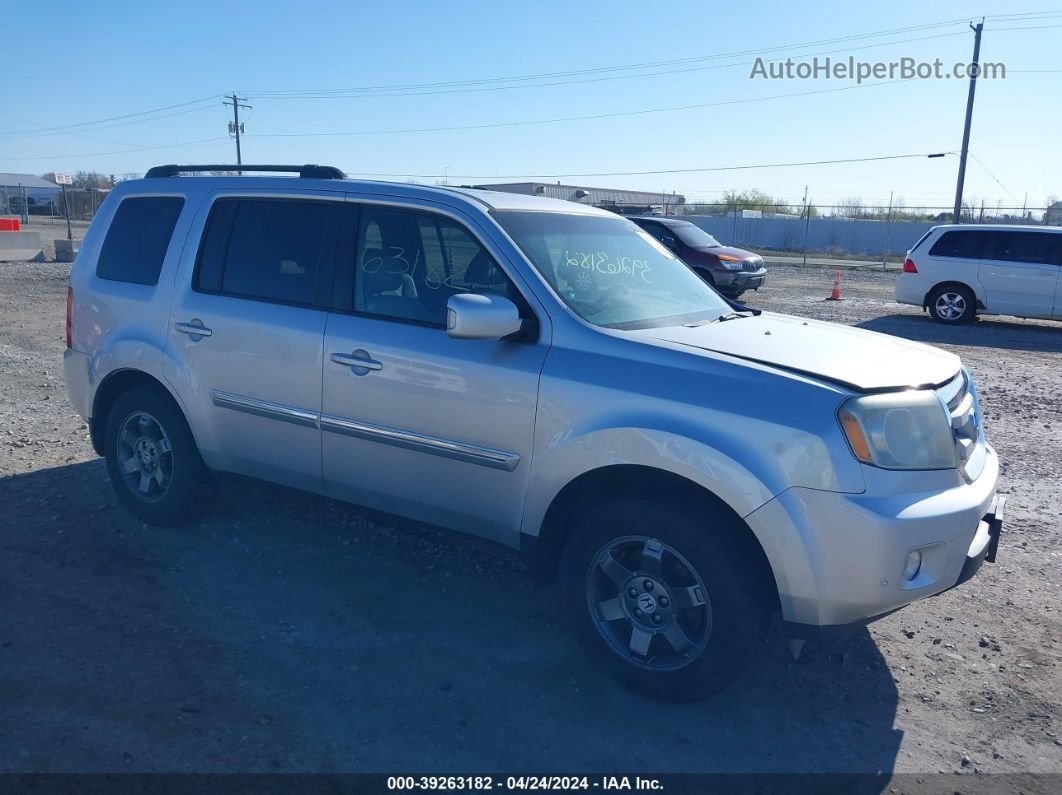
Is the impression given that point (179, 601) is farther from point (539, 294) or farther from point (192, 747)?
point (539, 294)

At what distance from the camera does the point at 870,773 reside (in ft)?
10.7

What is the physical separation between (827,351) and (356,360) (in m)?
2.14

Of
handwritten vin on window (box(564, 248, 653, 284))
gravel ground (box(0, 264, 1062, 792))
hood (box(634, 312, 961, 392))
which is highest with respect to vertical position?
handwritten vin on window (box(564, 248, 653, 284))

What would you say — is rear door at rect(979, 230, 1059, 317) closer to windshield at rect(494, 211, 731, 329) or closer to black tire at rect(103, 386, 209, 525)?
windshield at rect(494, 211, 731, 329)

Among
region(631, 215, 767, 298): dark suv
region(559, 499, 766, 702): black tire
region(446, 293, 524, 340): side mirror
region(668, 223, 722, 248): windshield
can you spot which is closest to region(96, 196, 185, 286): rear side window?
region(446, 293, 524, 340): side mirror

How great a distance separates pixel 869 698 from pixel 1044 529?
2595 mm

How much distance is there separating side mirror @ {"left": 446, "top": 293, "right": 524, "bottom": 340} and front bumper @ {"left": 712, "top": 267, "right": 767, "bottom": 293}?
49.1ft

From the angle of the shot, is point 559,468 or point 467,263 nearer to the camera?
point 559,468

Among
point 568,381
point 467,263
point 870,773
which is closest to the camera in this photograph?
point 870,773

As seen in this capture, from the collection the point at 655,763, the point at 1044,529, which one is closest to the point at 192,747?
the point at 655,763

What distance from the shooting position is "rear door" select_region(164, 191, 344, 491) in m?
4.52

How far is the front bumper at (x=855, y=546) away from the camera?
3152 mm

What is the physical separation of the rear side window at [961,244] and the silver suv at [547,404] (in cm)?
1259

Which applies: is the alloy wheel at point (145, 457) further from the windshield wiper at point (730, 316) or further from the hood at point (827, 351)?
the windshield wiper at point (730, 316)
